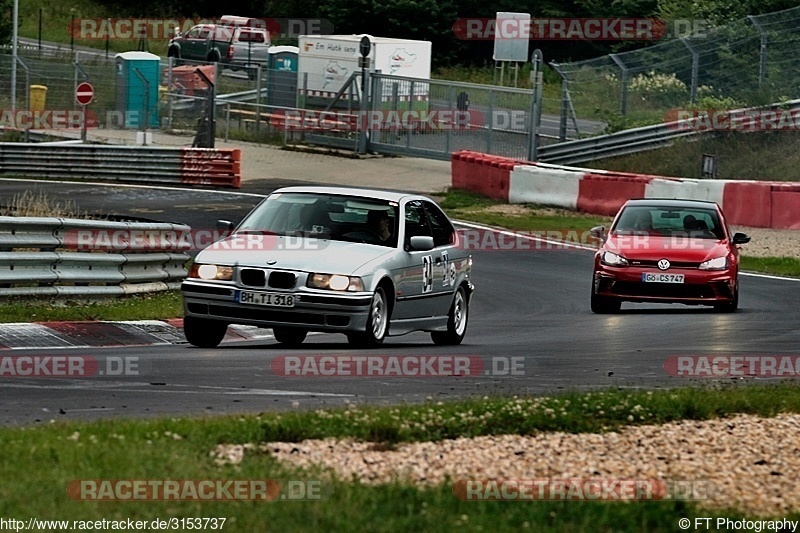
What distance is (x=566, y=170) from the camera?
30.0 m

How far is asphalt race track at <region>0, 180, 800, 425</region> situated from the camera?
963cm

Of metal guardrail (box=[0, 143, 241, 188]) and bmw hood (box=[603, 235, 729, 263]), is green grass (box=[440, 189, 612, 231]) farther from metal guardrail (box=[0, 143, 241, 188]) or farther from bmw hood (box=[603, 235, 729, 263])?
bmw hood (box=[603, 235, 729, 263])

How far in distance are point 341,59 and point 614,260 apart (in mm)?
26305

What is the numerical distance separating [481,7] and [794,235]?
41529 mm

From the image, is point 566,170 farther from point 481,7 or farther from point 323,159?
point 481,7

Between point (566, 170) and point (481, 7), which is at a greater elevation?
point (481, 7)

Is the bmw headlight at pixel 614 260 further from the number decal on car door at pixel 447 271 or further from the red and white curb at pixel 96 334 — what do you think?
the red and white curb at pixel 96 334

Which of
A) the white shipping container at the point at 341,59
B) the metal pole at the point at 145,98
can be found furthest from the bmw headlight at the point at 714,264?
the white shipping container at the point at 341,59

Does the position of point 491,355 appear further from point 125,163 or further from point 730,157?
point 125,163

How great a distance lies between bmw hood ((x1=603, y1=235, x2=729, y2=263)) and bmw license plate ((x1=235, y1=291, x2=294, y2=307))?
6.27 m

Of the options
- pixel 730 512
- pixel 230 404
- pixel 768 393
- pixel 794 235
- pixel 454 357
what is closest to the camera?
pixel 730 512

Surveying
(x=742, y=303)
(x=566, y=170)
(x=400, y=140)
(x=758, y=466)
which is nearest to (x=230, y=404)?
(x=758, y=466)

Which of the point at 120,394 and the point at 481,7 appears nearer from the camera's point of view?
the point at 120,394

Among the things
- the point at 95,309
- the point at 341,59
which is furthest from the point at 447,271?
the point at 341,59
